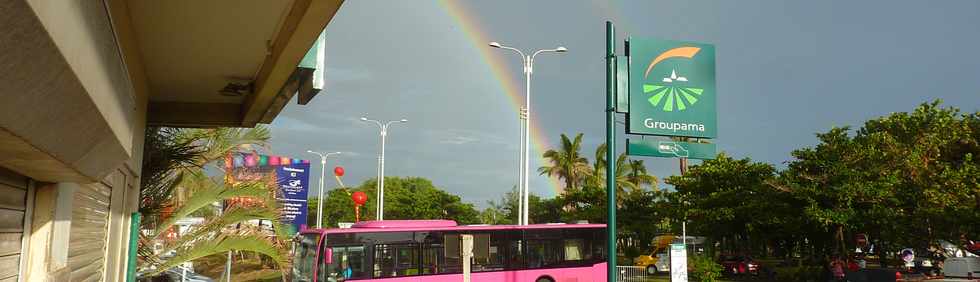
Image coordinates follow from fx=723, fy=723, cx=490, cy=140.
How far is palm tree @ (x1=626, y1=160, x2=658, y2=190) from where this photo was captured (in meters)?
58.0

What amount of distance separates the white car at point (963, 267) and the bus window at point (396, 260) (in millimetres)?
19542

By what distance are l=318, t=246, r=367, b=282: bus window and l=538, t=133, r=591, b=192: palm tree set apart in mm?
40671

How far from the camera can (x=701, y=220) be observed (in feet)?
118

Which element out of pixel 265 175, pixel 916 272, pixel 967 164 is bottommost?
pixel 916 272

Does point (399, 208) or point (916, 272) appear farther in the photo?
point (399, 208)

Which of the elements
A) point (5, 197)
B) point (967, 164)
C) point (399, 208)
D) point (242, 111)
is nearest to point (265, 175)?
point (242, 111)

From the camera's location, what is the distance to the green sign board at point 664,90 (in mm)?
10898

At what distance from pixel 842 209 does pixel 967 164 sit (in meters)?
4.94

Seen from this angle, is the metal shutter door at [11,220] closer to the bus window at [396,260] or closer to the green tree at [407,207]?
the bus window at [396,260]

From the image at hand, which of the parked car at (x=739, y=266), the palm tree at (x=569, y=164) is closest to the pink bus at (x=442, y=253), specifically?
the parked car at (x=739, y=266)

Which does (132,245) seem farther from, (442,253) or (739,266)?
(739,266)

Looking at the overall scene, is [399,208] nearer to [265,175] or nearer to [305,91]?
[265,175]

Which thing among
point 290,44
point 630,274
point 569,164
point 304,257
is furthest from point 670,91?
point 569,164

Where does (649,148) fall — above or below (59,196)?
above
